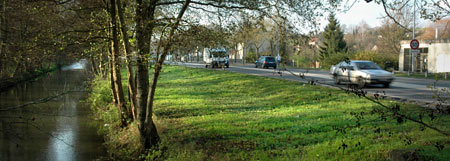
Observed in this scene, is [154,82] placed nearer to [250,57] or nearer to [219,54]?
[219,54]

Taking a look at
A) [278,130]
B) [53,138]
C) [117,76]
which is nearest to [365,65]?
[278,130]

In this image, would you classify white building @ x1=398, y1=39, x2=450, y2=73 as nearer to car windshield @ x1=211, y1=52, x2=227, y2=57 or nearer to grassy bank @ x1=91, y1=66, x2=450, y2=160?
grassy bank @ x1=91, y1=66, x2=450, y2=160

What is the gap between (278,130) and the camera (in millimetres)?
10203

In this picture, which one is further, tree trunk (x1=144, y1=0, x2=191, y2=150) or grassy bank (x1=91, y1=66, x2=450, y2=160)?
tree trunk (x1=144, y1=0, x2=191, y2=150)

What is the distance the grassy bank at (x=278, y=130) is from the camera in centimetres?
764

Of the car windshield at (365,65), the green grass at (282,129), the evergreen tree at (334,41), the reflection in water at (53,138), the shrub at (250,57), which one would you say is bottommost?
the reflection in water at (53,138)

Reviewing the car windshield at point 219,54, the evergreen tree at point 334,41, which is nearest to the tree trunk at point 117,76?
the car windshield at point 219,54

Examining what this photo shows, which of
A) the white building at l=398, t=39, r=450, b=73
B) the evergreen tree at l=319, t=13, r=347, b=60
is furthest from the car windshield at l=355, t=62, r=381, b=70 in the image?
the evergreen tree at l=319, t=13, r=347, b=60

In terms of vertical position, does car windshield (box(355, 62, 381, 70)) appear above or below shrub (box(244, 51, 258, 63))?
below

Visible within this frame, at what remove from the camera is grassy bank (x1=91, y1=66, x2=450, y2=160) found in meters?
7.64

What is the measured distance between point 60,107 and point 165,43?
1265 cm

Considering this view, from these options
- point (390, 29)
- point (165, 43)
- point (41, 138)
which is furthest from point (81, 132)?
Answer: point (390, 29)

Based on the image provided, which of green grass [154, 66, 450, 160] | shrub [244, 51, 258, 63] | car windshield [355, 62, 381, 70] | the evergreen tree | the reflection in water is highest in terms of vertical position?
the evergreen tree

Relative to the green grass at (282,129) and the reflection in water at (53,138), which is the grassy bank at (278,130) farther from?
the reflection in water at (53,138)
